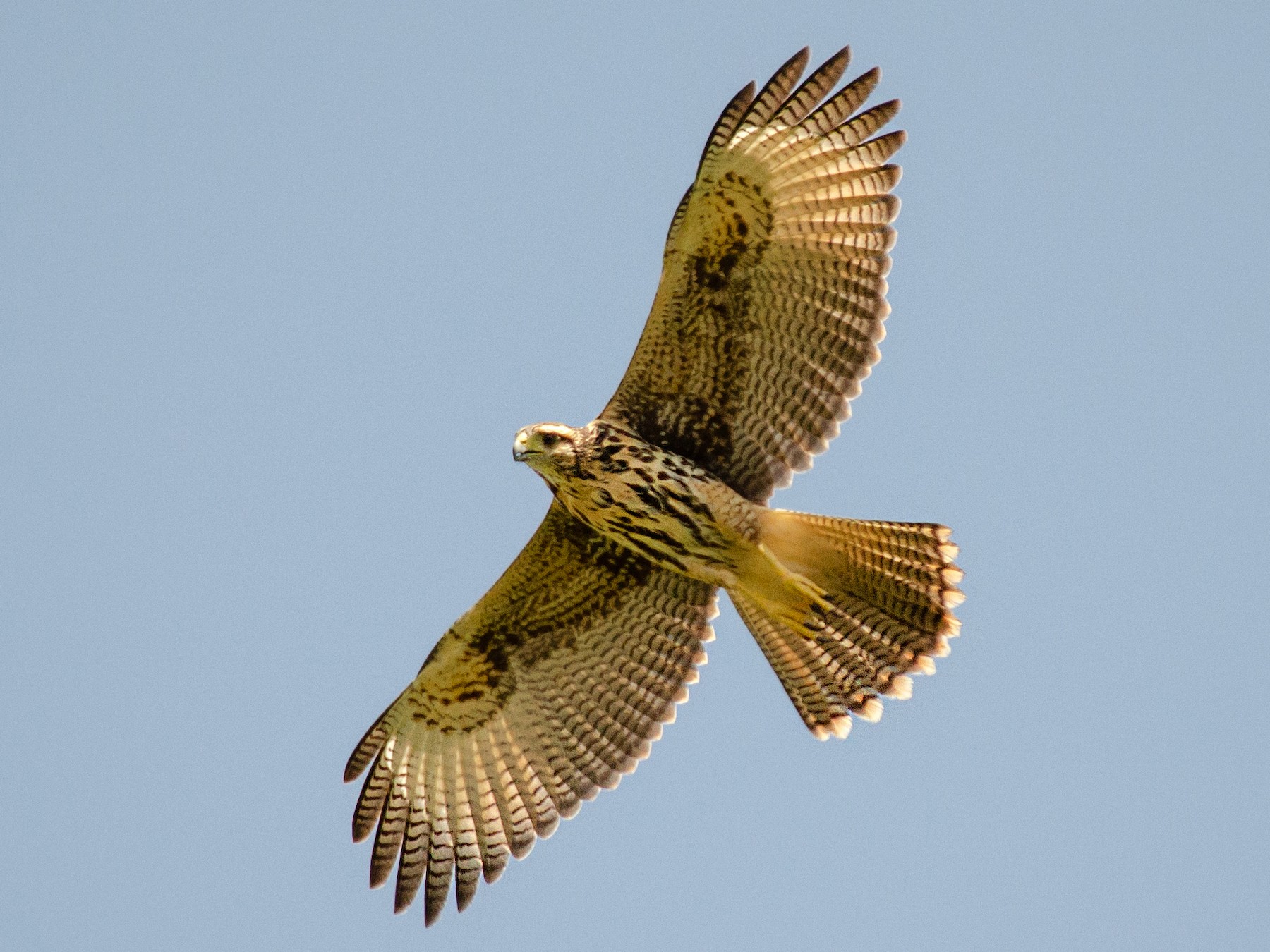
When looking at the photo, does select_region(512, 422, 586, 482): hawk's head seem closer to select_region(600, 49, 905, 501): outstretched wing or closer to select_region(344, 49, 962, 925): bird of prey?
select_region(344, 49, 962, 925): bird of prey

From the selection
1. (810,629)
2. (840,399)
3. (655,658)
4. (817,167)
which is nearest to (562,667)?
(655,658)

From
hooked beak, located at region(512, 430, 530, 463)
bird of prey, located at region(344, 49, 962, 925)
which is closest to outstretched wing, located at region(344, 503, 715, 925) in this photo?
bird of prey, located at region(344, 49, 962, 925)

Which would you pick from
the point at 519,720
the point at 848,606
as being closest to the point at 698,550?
the point at 848,606

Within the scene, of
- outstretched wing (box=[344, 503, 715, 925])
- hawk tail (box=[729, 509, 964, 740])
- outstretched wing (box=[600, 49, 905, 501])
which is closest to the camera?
outstretched wing (box=[600, 49, 905, 501])

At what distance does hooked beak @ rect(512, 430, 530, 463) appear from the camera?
34.0 ft

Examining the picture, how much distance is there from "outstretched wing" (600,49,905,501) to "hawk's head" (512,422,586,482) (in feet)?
1.74

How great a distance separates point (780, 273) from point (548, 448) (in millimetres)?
1616

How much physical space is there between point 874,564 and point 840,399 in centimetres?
97

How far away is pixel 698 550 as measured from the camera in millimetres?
10672

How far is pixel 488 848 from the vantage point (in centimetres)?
1145

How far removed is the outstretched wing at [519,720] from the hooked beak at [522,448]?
1.14 metres

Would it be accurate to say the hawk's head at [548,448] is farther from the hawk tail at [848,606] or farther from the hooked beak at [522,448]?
the hawk tail at [848,606]

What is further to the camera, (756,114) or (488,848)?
(488,848)

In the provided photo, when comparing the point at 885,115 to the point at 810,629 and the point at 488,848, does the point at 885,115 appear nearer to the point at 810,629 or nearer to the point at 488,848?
the point at 810,629
